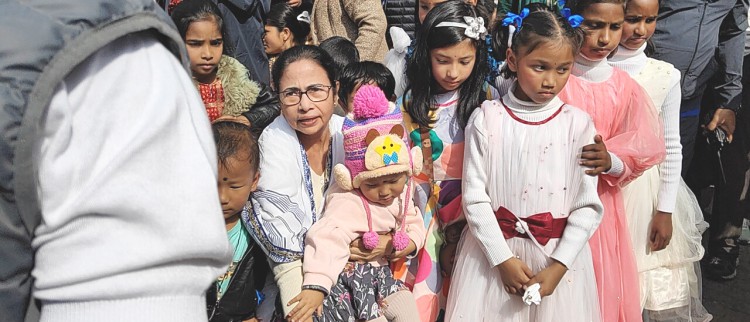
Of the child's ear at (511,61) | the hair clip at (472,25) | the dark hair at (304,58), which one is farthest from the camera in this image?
the hair clip at (472,25)

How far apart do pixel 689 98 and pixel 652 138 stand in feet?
4.09

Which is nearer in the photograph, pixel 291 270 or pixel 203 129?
pixel 203 129

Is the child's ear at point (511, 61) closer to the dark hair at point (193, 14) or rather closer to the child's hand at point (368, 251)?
the child's hand at point (368, 251)

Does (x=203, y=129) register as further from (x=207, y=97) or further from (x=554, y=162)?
(x=207, y=97)

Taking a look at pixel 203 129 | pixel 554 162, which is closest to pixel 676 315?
pixel 554 162

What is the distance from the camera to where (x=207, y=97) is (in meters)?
3.07

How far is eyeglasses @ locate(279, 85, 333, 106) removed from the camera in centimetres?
243

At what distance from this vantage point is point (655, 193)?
10.1 ft

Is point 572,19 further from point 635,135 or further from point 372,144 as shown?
point 372,144

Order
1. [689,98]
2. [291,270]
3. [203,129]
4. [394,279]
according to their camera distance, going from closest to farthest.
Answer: [203,129] < [291,270] < [394,279] < [689,98]

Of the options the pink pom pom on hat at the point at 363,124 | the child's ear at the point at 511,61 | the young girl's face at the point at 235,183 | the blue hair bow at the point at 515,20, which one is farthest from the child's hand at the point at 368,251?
the blue hair bow at the point at 515,20

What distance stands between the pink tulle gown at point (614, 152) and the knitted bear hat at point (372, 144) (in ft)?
2.79

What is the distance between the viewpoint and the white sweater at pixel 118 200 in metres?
0.74

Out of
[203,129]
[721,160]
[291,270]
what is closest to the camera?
[203,129]
